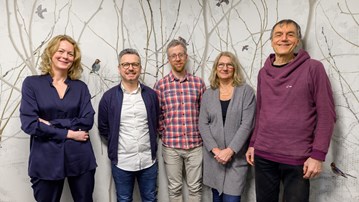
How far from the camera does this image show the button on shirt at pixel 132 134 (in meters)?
1.91

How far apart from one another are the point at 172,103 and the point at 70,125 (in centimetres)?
72

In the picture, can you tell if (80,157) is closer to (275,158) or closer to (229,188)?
(229,188)

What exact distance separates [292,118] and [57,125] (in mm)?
1386

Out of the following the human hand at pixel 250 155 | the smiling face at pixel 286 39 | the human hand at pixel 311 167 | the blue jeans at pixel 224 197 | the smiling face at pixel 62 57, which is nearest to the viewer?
the human hand at pixel 311 167

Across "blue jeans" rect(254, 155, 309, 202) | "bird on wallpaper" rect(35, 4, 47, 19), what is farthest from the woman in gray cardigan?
"bird on wallpaper" rect(35, 4, 47, 19)

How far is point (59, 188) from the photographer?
1753mm

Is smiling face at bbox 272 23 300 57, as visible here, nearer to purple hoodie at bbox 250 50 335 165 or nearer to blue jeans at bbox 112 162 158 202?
purple hoodie at bbox 250 50 335 165

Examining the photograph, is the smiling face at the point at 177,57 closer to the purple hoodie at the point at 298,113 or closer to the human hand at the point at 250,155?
the purple hoodie at the point at 298,113

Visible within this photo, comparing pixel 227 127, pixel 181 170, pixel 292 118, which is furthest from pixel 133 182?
pixel 292 118

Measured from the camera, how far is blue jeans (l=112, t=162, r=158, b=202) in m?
1.96

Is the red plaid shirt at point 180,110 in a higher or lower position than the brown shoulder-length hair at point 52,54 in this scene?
lower

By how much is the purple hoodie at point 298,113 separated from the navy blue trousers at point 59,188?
1137 mm

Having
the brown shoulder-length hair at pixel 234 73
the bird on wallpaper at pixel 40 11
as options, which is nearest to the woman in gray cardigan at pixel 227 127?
the brown shoulder-length hair at pixel 234 73

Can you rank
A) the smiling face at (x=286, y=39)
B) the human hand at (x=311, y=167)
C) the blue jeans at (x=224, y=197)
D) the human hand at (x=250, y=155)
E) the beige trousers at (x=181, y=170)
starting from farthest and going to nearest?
A: the beige trousers at (x=181, y=170)
the blue jeans at (x=224, y=197)
the human hand at (x=250, y=155)
the smiling face at (x=286, y=39)
the human hand at (x=311, y=167)
